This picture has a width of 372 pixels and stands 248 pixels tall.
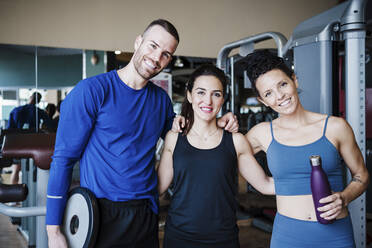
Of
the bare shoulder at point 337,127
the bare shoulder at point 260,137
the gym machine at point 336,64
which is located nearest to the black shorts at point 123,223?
the bare shoulder at point 260,137

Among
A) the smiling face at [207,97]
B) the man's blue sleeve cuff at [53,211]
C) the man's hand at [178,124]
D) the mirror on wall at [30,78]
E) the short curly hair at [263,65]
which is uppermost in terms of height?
the mirror on wall at [30,78]

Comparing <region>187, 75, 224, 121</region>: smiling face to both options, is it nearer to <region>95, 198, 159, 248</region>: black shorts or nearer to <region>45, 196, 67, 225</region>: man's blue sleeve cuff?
<region>95, 198, 159, 248</region>: black shorts

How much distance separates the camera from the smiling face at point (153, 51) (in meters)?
1.16

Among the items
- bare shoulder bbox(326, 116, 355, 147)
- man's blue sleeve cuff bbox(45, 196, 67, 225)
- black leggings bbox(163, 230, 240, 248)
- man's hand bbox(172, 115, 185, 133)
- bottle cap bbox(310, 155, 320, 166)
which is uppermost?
man's hand bbox(172, 115, 185, 133)

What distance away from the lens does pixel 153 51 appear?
1.16 m

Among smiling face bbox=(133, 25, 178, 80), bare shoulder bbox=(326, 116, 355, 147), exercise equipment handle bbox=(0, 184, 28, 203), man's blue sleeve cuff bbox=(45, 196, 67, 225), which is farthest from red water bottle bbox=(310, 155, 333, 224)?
exercise equipment handle bbox=(0, 184, 28, 203)

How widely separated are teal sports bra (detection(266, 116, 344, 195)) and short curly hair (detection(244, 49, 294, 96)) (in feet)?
0.80

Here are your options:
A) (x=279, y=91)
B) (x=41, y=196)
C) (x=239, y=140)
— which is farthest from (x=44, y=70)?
(x=279, y=91)

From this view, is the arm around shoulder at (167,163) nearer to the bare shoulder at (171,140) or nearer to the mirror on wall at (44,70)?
the bare shoulder at (171,140)

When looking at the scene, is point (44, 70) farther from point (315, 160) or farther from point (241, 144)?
point (315, 160)

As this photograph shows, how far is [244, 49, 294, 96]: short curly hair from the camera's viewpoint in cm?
110

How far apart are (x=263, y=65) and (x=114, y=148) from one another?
635 mm

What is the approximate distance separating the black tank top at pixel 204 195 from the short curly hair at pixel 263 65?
0.93ft

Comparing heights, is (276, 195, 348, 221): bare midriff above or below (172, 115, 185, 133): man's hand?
below
